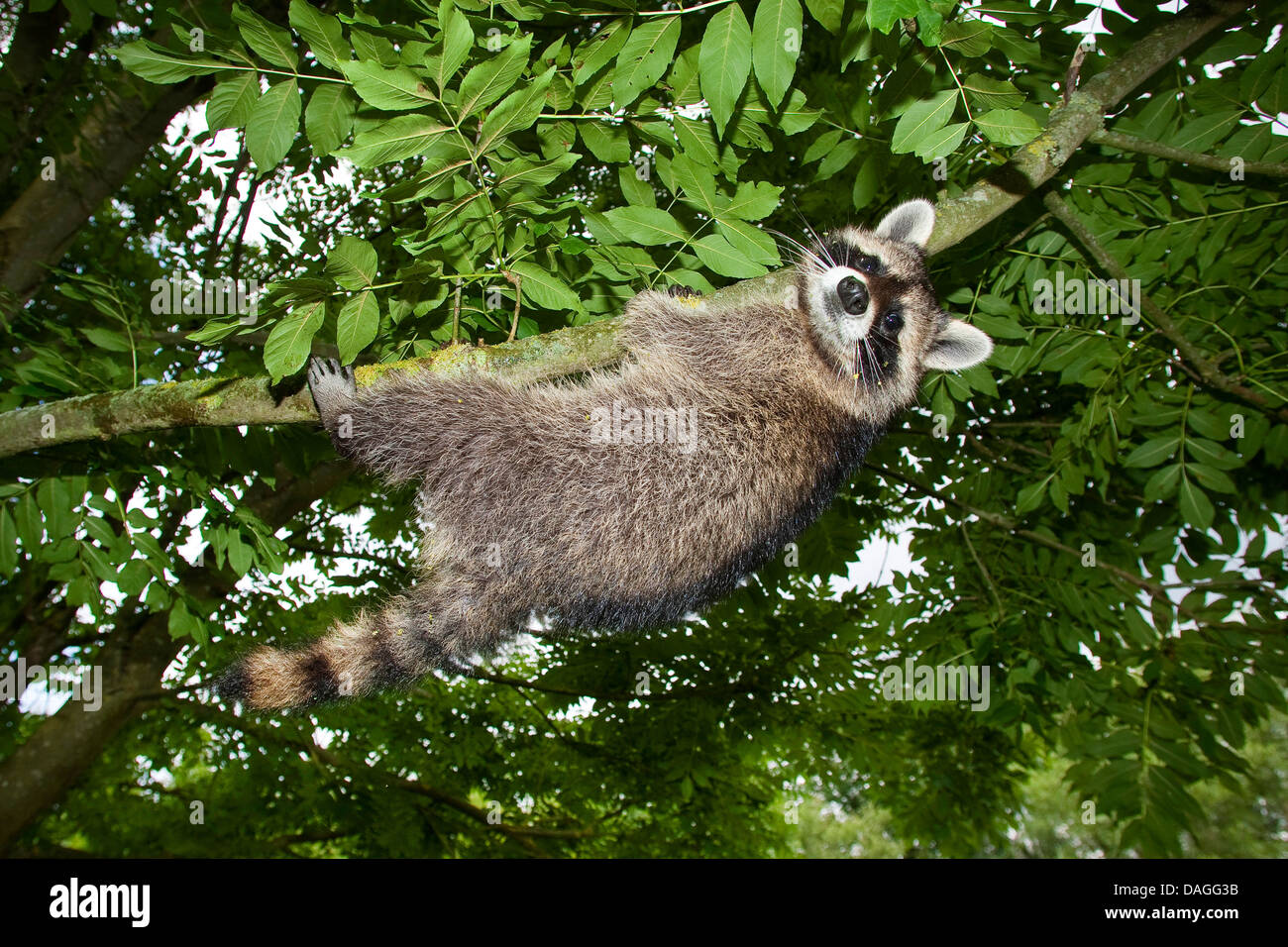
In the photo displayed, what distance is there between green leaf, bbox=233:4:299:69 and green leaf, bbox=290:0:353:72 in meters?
0.10

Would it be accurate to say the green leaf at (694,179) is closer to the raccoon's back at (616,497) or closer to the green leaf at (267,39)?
the raccoon's back at (616,497)

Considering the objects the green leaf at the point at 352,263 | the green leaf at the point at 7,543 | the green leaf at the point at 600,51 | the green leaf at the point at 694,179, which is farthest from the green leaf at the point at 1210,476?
the green leaf at the point at 7,543

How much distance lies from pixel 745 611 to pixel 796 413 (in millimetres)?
3180

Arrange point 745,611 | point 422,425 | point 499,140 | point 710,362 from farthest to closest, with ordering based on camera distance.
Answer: point 745,611 → point 710,362 → point 422,425 → point 499,140

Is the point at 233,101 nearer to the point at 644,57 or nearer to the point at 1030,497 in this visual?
the point at 644,57

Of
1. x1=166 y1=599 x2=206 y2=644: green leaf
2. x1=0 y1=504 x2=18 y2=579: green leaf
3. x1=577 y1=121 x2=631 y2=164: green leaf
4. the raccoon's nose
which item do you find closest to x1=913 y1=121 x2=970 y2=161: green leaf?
x1=577 y1=121 x2=631 y2=164: green leaf

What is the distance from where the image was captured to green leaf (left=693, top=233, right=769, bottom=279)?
3.08m

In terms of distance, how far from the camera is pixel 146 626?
7.21m

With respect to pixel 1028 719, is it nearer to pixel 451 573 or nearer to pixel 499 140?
pixel 451 573

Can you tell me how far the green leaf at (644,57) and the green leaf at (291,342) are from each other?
53.3 inches

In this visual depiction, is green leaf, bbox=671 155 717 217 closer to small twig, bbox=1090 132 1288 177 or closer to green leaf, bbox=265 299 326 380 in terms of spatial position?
green leaf, bbox=265 299 326 380

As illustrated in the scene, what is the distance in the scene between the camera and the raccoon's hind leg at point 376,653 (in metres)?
3.25

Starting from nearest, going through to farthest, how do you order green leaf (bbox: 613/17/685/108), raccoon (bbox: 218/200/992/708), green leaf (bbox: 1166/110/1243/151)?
green leaf (bbox: 613/17/685/108), raccoon (bbox: 218/200/992/708), green leaf (bbox: 1166/110/1243/151)

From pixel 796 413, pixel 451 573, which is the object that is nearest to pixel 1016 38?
pixel 796 413
